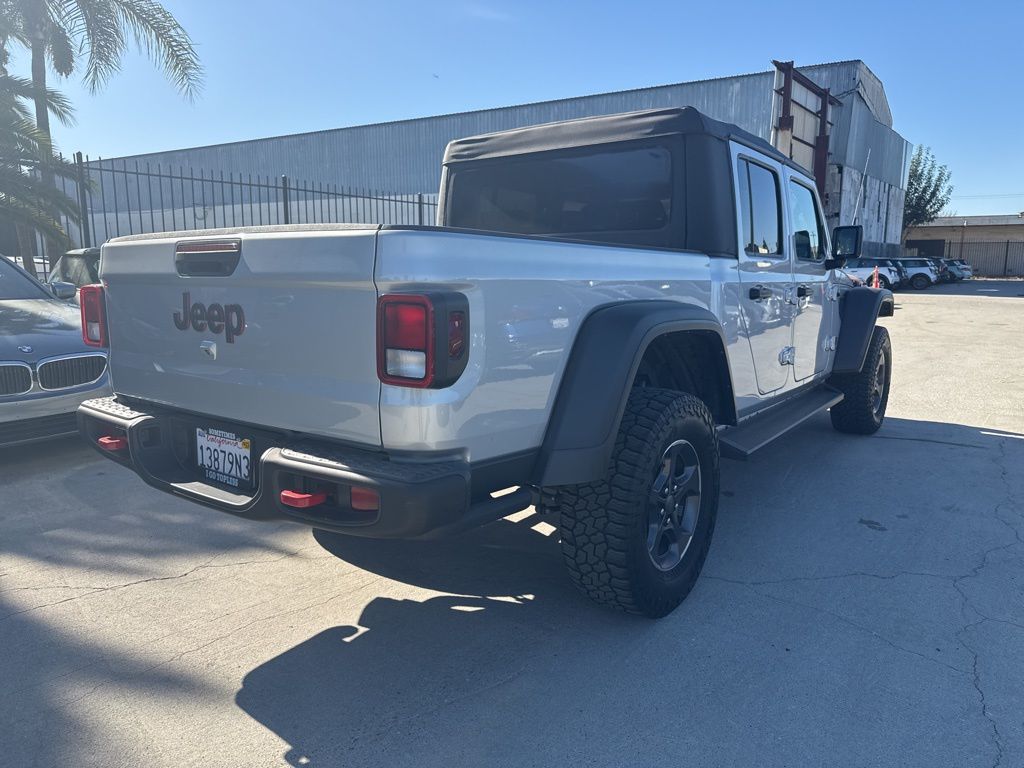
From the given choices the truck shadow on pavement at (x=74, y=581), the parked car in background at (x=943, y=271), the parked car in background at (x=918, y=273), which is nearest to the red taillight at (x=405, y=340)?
the truck shadow on pavement at (x=74, y=581)

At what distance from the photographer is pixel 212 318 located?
2832mm

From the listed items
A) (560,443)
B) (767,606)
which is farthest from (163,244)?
(767,606)

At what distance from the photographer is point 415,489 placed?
2.27 m

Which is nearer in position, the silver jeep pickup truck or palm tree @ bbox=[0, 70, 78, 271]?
the silver jeep pickup truck

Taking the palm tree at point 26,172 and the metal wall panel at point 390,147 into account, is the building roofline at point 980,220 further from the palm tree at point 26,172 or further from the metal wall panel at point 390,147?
the palm tree at point 26,172

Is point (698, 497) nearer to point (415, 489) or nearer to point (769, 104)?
point (415, 489)

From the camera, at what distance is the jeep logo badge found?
274 centimetres

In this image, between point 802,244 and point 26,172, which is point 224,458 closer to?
point 802,244

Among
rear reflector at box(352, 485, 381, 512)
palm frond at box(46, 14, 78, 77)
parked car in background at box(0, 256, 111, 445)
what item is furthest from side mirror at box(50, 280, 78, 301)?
palm frond at box(46, 14, 78, 77)

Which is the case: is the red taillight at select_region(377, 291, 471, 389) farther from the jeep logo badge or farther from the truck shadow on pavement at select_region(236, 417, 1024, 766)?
the truck shadow on pavement at select_region(236, 417, 1024, 766)

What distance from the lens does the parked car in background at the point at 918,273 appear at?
32.1 metres

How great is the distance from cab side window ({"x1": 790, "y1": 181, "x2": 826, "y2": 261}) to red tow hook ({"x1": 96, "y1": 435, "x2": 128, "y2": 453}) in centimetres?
397

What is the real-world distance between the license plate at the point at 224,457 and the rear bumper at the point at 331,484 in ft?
0.09

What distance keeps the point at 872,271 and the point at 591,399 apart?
28233 mm
